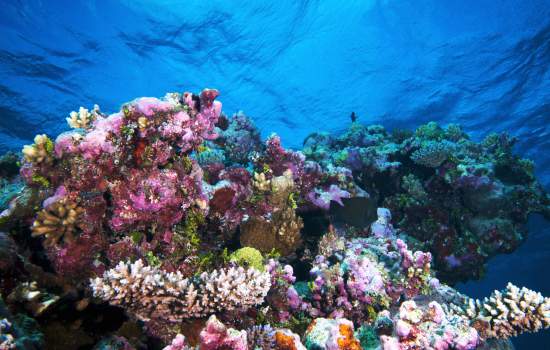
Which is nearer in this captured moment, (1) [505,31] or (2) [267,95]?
(1) [505,31]

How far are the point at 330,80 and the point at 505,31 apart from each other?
10991mm

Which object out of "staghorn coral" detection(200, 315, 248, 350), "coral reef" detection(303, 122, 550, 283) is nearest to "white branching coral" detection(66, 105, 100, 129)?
"staghorn coral" detection(200, 315, 248, 350)

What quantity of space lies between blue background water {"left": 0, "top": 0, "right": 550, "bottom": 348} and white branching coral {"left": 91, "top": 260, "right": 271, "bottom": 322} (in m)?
17.2

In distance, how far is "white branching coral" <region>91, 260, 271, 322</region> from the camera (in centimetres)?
349

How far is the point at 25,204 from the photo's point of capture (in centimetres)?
450

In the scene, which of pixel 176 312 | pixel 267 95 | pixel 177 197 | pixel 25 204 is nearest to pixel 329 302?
pixel 176 312

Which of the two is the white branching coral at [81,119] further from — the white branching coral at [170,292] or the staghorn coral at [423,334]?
the staghorn coral at [423,334]

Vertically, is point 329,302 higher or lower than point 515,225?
lower

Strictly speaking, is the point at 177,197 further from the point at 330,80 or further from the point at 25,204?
the point at 330,80

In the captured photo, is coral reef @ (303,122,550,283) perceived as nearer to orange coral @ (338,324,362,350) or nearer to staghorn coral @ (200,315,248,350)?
orange coral @ (338,324,362,350)

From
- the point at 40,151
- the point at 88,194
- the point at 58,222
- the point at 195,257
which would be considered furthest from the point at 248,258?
the point at 40,151

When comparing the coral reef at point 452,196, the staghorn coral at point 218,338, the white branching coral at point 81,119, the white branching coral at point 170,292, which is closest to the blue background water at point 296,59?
the coral reef at point 452,196

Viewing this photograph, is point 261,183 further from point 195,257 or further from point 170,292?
point 170,292

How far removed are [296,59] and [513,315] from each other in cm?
2090
